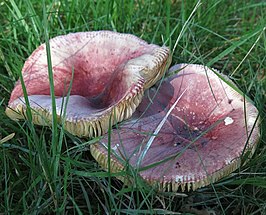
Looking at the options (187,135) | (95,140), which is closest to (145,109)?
(187,135)

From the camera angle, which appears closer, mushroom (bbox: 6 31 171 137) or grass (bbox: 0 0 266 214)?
grass (bbox: 0 0 266 214)

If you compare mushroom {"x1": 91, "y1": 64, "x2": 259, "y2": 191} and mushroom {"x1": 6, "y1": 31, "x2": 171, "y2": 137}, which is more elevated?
mushroom {"x1": 6, "y1": 31, "x2": 171, "y2": 137}

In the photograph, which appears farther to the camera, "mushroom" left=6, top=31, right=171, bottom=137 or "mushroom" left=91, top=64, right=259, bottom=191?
"mushroom" left=6, top=31, right=171, bottom=137

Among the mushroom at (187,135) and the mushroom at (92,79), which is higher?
the mushroom at (92,79)

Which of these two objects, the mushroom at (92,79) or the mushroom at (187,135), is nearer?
the mushroom at (187,135)

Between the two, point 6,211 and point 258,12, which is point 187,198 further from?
point 258,12
